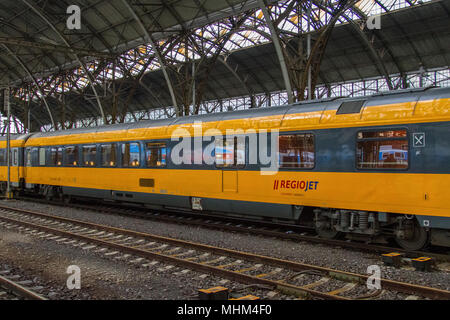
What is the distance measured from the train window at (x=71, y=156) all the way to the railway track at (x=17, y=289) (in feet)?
34.9

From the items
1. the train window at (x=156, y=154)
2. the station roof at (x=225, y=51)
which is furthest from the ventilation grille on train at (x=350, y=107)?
the station roof at (x=225, y=51)

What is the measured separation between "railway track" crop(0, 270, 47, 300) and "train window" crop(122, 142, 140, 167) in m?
7.49

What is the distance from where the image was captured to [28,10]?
100ft

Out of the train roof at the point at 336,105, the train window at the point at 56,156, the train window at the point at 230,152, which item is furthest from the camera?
the train window at the point at 56,156

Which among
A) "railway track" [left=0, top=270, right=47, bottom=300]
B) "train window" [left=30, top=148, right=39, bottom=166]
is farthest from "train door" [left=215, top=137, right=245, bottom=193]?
"train window" [left=30, top=148, right=39, bottom=166]

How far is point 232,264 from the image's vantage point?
802 cm

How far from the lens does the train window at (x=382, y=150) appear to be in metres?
8.37

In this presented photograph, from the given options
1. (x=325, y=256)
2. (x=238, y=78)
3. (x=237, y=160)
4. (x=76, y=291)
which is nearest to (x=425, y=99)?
(x=325, y=256)

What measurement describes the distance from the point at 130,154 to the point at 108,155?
1.47m

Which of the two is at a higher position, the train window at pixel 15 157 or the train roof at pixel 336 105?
the train roof at pixel 336 105

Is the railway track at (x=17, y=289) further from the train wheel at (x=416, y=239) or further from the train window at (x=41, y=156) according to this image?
the train window at (x=41, y=156)

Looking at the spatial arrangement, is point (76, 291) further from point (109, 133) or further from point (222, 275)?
point (109, 133)

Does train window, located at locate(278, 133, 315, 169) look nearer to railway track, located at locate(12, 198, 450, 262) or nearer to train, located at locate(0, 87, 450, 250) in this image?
train, located at locate(0, 87, 450, 250)
